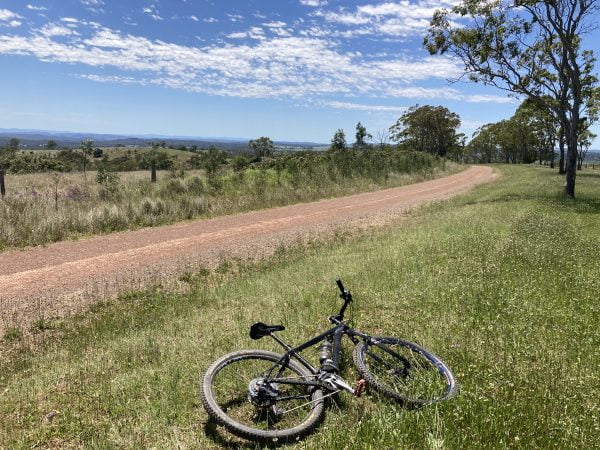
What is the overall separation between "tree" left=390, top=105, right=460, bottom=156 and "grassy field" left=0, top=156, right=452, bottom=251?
67.2 m

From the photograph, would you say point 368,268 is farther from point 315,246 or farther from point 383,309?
point 315,246

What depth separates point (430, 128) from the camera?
291 ft

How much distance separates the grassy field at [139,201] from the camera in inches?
477

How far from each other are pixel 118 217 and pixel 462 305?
10821mm

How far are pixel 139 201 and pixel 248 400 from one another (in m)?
12.8

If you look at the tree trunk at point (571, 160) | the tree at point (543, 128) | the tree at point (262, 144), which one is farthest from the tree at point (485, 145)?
the tree trunk at point (571, 160)

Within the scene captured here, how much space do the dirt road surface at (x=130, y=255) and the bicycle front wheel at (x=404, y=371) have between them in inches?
200

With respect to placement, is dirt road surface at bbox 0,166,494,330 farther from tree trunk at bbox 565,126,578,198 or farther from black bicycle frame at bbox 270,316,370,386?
tree trunk at bbox 565,126,578,198

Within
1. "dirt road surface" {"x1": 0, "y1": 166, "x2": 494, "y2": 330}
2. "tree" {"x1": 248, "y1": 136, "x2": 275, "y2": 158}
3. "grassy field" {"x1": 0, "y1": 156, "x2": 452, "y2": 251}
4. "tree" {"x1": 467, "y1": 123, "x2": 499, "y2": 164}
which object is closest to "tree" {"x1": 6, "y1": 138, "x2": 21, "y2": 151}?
"tree" {"x1": 248, "y1": 136, "x2": 275, "y2": 158}

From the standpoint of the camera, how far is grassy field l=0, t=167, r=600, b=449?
11.7ft

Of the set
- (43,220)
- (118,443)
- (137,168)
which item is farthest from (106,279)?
(137,168)

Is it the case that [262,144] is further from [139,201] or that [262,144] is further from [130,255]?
[130,255]

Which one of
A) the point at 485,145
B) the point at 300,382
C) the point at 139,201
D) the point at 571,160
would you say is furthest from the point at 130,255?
the point at 485,145

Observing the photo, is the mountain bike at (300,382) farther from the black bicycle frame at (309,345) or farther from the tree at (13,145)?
the tree at (13,145)
